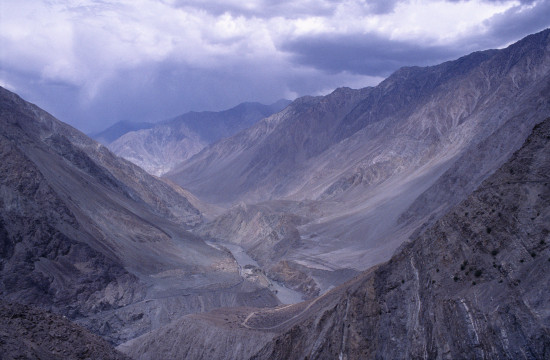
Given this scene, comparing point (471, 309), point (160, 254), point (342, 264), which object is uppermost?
point (471, 309)

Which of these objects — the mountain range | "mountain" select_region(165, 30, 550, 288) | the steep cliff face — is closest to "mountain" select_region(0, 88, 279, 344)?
the mountain range

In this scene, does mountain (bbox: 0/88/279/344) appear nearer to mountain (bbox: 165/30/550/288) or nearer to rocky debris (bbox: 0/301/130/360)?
mountain (bbox: 165/30/550/288)

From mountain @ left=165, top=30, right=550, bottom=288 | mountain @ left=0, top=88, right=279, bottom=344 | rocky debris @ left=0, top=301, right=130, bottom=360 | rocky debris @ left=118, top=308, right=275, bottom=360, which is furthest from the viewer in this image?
mountain @ left=165, top=30, right=550, bottom=288

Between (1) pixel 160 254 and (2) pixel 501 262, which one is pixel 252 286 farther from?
(2) pixel 501 262

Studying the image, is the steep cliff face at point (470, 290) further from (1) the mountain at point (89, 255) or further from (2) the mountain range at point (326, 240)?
(1) the mountain at point (89, 255)

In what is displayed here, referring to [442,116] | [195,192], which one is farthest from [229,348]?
[195,192]

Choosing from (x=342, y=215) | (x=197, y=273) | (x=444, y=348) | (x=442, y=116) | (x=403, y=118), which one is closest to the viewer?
(x=444, y=348)
